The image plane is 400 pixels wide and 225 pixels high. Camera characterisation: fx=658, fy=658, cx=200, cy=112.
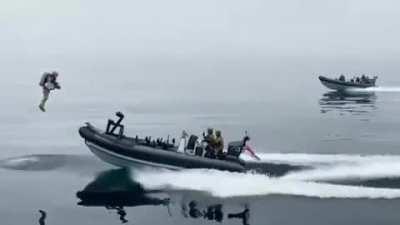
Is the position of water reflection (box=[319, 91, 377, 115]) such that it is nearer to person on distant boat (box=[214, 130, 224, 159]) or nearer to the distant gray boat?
the distant gray boat

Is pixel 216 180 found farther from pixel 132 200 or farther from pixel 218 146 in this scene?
pixel 132 200

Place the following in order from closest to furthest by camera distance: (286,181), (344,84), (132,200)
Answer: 1. (132,200)
2. (286,181)
3. (344,84)

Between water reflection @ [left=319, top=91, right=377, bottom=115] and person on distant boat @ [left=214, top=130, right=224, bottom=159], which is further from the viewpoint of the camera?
water reflection @ [left=319, top=91, right=377, bottom=115]

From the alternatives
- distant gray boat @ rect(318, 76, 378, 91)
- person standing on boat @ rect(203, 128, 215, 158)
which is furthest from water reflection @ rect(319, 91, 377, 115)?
person standing on boat @ rect(203, 128, 215, 158)

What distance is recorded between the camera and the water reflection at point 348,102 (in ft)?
232

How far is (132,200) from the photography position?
29.1 metres

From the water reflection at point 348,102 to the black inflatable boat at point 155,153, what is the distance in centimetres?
3976

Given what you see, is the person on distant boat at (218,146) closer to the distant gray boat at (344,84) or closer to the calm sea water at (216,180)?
the calm sea water at (216,180)

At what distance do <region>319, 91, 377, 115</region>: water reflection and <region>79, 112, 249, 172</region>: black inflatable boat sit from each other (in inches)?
1566

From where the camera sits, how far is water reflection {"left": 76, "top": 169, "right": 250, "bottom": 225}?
26869 mm

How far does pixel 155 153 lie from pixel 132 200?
2667mm

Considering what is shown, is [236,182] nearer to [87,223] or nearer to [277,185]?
[277,185]

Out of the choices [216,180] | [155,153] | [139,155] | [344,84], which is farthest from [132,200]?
[344,84]

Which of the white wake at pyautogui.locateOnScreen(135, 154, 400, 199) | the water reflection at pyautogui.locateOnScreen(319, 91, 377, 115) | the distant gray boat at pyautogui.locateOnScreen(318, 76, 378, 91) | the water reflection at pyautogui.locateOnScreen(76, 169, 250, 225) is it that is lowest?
the water reflection at pyautogui.locateOnScreen(76, 169, 250, 225)
